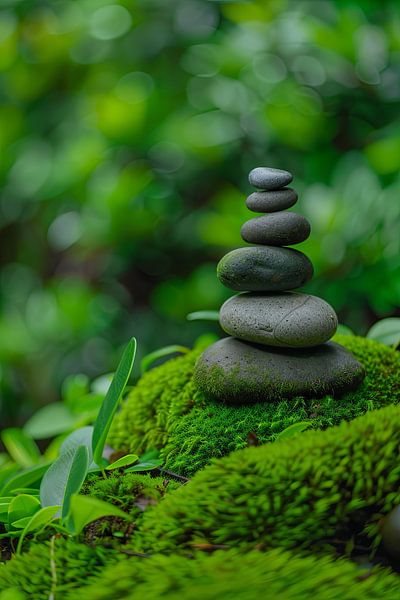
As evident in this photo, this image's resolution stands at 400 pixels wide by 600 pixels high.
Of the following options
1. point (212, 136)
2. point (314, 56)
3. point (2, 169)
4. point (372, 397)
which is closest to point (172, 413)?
point (372, 397)

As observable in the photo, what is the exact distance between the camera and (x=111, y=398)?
45.9 inches

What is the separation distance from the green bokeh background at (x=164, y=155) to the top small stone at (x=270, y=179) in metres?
1.23

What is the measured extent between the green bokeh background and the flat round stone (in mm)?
1254

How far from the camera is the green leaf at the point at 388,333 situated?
1.80m

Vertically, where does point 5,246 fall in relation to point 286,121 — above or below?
below

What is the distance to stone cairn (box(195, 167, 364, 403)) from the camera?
4.46ft

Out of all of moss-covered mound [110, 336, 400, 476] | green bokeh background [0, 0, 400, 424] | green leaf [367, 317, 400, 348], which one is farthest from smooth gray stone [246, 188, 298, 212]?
green bokeh background [0, 0, 400, 424]

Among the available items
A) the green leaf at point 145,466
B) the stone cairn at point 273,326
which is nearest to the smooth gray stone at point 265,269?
the stone cairn at point 273,326

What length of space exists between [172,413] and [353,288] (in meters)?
1.46

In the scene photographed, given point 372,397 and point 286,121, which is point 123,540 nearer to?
point 372,397

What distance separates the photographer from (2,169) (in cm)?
376

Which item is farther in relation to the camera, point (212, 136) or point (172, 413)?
point (212, 136)

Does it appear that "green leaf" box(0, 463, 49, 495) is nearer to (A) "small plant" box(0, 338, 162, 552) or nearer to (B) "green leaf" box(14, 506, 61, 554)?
(A) "small plant" box(0, 338, 162, 552)

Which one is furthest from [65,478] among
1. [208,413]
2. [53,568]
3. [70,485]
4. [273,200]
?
[273,200]
